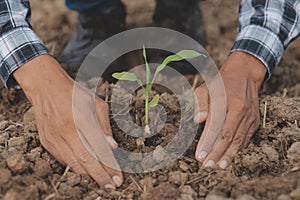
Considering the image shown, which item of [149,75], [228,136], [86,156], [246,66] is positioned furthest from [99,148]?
[246,66]

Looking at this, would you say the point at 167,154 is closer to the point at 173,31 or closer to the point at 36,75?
the point at 36,75

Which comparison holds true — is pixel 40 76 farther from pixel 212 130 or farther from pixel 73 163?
pixel 212 130

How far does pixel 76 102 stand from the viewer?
135cm

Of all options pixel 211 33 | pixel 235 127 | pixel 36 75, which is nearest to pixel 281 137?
pixel 235 127

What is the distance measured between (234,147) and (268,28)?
47 cm

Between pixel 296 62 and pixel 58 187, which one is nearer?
pixel 58 187

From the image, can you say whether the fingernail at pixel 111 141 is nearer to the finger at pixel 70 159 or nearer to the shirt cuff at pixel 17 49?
the finger at pixel 70 159

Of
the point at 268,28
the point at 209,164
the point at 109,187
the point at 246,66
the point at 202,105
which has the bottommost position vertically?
the point at 109,187

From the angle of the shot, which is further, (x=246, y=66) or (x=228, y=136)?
(x=246, y=66)

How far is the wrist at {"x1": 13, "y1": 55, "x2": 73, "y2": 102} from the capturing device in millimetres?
1387

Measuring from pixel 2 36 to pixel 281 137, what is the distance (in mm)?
983

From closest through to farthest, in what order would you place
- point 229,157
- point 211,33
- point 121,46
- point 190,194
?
1. point 190,194
2. point 229,157
3. point 121,46
4. point 211,33

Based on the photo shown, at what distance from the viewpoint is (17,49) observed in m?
1.45

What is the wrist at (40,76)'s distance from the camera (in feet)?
4.55
